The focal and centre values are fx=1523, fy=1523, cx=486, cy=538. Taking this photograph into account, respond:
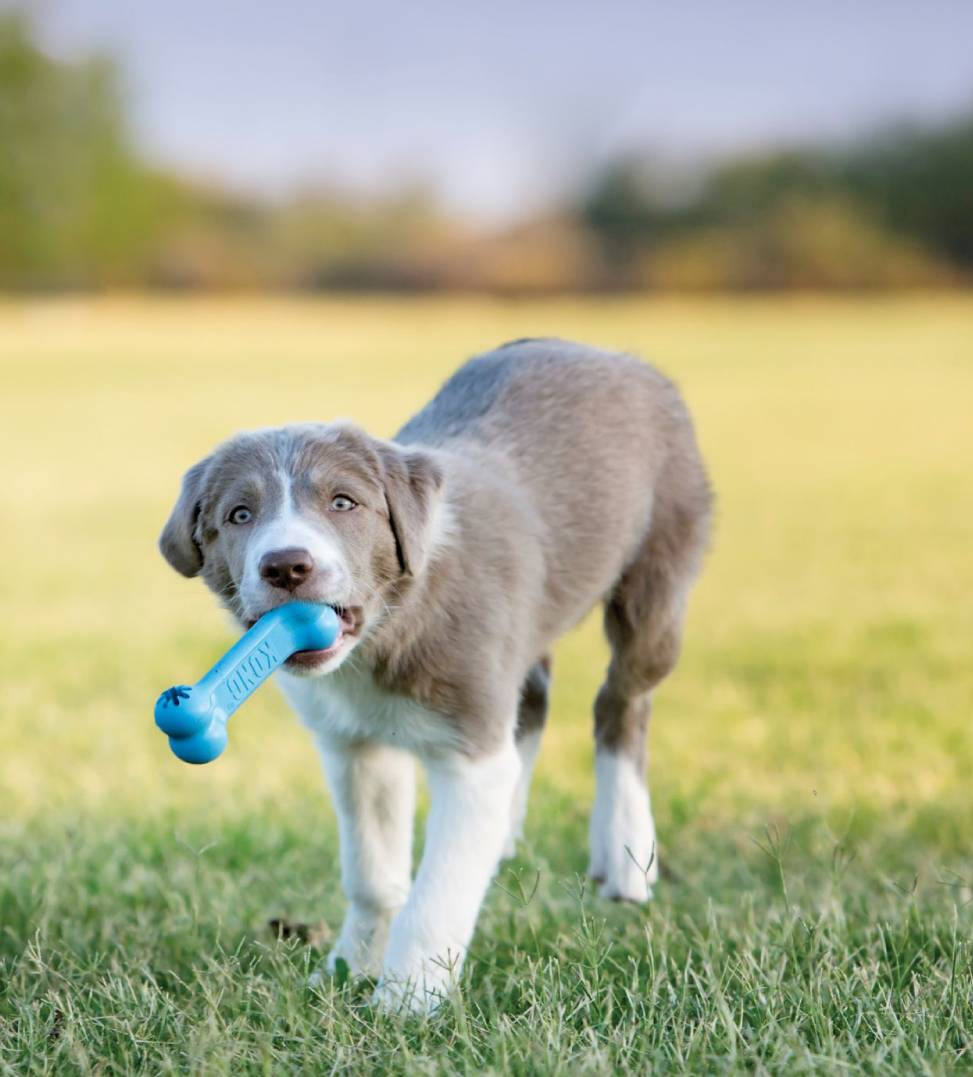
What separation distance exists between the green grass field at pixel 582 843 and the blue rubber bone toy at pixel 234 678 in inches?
25.2

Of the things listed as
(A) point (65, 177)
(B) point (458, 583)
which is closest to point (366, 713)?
(B) point (458, 583)

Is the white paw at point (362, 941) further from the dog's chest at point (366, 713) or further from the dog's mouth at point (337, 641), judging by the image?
the dog's mouth at point (337, 641)

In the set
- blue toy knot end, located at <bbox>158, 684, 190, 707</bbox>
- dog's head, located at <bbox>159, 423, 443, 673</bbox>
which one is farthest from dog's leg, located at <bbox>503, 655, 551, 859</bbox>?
blue toy knot end, located at <bbox>158, 684, 190, 707</bbox>

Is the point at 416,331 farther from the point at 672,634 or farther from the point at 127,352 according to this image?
the point at 672,634

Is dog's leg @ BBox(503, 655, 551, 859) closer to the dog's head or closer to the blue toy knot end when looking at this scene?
the dog's head

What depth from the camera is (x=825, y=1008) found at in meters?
3.48

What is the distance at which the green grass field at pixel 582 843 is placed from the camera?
3.40 m

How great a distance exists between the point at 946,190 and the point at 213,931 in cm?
5983

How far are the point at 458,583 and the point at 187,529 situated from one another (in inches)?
28.9

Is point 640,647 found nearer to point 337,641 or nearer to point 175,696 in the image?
point 337,641

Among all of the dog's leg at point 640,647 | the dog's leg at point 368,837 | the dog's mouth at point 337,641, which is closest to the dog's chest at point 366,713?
the dog's leg at point 368,837

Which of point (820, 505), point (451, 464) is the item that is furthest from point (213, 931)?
point (820, 505)

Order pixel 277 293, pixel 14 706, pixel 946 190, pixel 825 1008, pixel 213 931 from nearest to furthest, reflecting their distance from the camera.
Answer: pixel 825 1008
pixel 213 931
pixel 14 706
pixel 277 293
pixel 946 190

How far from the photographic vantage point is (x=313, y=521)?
3.72 m
